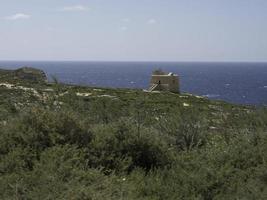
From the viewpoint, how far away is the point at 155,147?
12523mm

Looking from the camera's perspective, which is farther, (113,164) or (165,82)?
(165,82)

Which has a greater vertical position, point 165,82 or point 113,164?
point 113,164

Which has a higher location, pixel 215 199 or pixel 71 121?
pixel 71 121

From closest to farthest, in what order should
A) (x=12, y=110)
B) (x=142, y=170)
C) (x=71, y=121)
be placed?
(x=142, y=170)
(x=71, y=121)
(x=12, y=110)

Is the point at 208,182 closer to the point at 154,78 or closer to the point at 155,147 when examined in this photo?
the point at 155,147

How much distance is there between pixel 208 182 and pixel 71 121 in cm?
389

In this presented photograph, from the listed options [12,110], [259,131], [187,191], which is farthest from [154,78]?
[187,191]

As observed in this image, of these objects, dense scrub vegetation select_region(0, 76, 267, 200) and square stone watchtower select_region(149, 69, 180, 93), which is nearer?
dense scrub vegetation select_region(0, 76, 267, 200)

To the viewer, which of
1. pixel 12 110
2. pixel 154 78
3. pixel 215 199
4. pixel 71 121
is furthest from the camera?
pixel 154 78

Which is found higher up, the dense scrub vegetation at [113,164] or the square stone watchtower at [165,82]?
the dense scrub vegetation at [113,164]

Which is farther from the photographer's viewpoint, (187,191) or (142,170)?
(142,170)

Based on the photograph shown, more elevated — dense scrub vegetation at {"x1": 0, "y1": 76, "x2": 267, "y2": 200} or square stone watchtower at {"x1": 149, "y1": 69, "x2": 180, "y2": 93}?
dense scrub vegetation at {"x1": 0, "y1": 76, "x2": 267, "y2": 200}

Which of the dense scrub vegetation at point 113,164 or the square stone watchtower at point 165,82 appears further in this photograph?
the square stone watchtower at point 165,82

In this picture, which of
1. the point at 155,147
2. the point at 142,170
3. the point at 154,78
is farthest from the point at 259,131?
the point at 154,78
